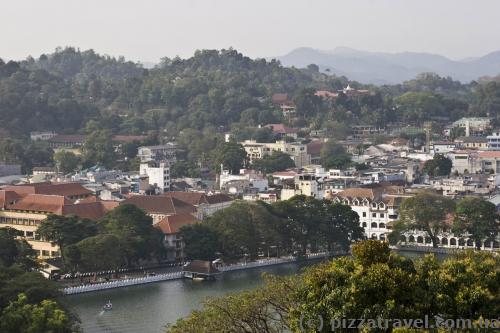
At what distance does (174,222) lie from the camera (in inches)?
1206

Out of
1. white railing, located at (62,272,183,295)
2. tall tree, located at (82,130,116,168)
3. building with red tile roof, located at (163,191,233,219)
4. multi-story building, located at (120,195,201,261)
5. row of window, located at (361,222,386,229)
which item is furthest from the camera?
tall tree, located at (82,130,116,168)

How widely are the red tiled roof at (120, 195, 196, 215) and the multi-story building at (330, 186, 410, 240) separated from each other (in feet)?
17.6

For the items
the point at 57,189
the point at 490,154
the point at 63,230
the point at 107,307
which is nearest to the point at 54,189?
the point at 57,189

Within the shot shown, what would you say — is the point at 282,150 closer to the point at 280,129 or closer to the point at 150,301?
the point at 280,129

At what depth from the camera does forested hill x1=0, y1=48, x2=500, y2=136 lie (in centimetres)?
6162

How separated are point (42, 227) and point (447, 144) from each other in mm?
28273

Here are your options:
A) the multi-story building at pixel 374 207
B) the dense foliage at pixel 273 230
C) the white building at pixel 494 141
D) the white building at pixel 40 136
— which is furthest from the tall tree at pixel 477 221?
the white building at pixel 40 136

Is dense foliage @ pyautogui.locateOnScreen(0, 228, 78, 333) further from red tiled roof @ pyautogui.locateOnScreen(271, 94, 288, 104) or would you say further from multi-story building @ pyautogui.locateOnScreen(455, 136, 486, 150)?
red tiled roof @ pyautogui.locateOnScreen(271, 94, 288, 104)

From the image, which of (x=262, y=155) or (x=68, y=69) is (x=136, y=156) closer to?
(x=262, y=155)

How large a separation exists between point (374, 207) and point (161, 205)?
696 cm

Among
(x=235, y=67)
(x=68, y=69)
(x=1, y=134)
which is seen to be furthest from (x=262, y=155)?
(x=68, y=69)

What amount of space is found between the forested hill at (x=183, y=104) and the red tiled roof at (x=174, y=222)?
2672 centimetres

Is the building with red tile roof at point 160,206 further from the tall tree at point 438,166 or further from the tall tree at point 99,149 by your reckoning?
the tall tree at point 99,149

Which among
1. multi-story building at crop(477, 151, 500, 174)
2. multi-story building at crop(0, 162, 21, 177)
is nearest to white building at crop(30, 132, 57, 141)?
multi-story building at crop(0, 162, 21, 177)
